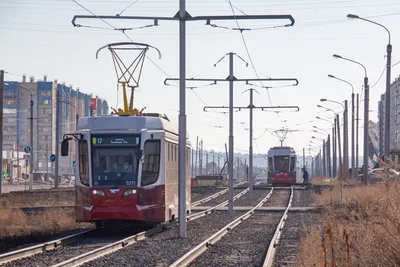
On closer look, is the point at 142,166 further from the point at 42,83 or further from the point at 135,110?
the point at 42,83

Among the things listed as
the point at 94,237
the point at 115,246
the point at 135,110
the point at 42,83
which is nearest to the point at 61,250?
the point at 115,246

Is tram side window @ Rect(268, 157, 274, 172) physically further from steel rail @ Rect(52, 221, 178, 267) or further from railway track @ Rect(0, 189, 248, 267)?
railway track @ Rect(0, 189, 248, 267)

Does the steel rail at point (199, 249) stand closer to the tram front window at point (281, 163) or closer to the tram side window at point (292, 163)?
the tram front window at point (281, 163)

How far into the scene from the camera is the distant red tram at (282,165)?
233ft

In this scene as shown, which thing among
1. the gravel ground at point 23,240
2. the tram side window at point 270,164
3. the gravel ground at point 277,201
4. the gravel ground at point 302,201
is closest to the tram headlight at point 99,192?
the gravel ground at point 23,240

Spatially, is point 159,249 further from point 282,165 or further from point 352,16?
point 282,165

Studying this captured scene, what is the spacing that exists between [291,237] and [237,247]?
122 inches

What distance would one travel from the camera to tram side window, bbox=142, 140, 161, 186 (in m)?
22.2

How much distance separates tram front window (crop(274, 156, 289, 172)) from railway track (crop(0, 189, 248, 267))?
4853 cm

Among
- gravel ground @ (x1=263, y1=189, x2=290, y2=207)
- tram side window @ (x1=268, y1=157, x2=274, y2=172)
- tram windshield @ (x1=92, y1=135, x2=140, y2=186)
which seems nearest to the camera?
tram windshield @ (x1=92, y1=135, x2=140, y2=186)

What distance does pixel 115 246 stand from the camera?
18.9 m

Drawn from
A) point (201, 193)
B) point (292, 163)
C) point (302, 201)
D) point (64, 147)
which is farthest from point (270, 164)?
point (64, 147)

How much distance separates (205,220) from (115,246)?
11026 millimetres

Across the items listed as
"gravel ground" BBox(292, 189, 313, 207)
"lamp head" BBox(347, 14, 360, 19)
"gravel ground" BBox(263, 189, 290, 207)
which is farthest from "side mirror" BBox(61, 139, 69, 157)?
"gravel ground" BBox(263, 189, 290, 207)
